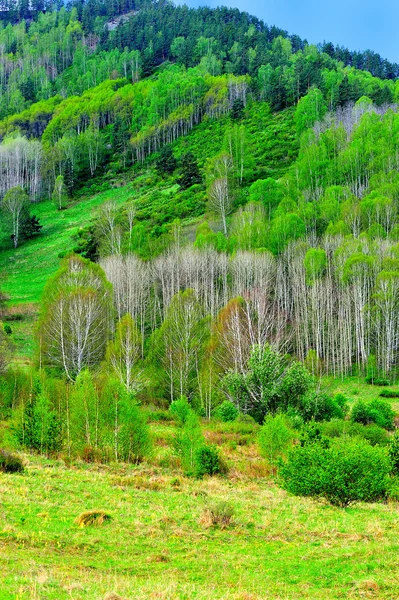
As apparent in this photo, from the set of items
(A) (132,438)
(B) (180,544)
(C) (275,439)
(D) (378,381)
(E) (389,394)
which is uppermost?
(B) (180,544)

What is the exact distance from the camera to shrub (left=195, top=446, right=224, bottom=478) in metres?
28.9

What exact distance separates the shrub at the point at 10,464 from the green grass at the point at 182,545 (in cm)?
77

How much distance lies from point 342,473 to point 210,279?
56766mm

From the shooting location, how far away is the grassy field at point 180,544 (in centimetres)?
1192

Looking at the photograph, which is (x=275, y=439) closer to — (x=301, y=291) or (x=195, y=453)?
(x=195, y=453)

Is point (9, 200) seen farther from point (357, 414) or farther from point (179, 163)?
point (357, 414)

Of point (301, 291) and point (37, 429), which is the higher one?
point (301, 291)

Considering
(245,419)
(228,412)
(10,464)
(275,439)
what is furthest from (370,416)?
(10,464)

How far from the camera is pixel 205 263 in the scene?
75.9 meters

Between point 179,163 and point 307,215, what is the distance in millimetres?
44975

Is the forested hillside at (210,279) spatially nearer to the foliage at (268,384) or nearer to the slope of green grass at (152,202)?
the foliage at (268,384)

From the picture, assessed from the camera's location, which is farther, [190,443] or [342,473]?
[190,443]

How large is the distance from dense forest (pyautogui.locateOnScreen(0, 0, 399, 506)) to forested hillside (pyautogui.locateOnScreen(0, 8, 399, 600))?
11.0 inches

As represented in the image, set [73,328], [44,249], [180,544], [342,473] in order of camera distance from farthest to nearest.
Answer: [44,249], [73,328], [342,473], [180,544]
